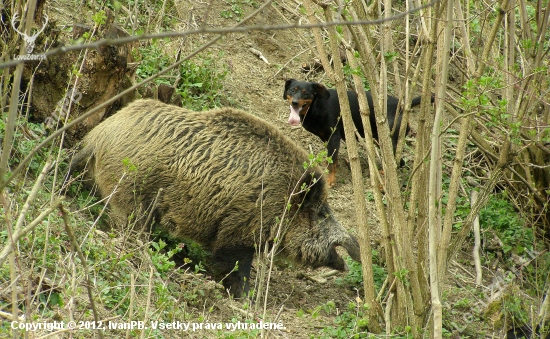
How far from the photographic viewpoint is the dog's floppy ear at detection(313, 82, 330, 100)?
9.39 m

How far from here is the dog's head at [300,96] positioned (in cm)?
923

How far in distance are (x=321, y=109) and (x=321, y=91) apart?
272 millimetres

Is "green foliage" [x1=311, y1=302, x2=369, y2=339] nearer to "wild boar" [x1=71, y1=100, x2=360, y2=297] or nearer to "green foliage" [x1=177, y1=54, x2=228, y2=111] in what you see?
"wild boar" [x1=71, y1=100, x2=360, y2=297]

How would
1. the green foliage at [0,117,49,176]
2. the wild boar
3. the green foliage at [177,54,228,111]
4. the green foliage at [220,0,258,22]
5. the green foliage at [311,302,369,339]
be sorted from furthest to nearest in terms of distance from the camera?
the green foliage at [220,0,258,22] < the green foliage at [177,54,228,111] < the wild boar < the green foliage at [0,117,49,176] < the green foliage at [311,302,369,339]

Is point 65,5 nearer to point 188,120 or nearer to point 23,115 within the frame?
point 23,115

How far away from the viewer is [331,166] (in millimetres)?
9000

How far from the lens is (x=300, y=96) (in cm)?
924

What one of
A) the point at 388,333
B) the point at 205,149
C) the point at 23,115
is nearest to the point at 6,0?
the point at 23,115

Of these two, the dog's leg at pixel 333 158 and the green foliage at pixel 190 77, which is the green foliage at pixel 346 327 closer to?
the dog's leg at pixel 333 158

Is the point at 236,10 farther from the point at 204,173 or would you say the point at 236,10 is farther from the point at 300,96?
the point at 204,173

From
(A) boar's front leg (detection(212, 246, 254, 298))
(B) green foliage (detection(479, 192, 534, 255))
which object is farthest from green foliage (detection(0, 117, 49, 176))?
(B) green foliage (detection(479, 192, 534, 255))

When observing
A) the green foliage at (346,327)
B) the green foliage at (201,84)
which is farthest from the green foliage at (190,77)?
the green foliage at (346,327)

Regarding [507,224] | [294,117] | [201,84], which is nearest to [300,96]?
[294,117]

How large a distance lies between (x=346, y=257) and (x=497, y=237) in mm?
2162
